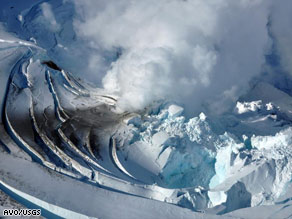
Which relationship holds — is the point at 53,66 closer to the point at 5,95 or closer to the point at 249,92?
the point at 5,95

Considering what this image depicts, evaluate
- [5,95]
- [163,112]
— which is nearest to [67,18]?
[5,95]

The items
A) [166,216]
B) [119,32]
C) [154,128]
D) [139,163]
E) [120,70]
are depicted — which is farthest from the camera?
[119,32]

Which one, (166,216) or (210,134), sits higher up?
(210,134)

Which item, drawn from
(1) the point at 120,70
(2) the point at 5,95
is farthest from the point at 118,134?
(2) the point at 5,95

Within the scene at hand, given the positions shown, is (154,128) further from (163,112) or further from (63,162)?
(63,162)

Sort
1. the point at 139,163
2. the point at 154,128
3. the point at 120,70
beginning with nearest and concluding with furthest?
the point at 139,163, the point at 154,128, the point at 120,70

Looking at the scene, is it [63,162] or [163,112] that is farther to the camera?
[163,112]

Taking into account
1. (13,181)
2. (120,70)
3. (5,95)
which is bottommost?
(13,181)
